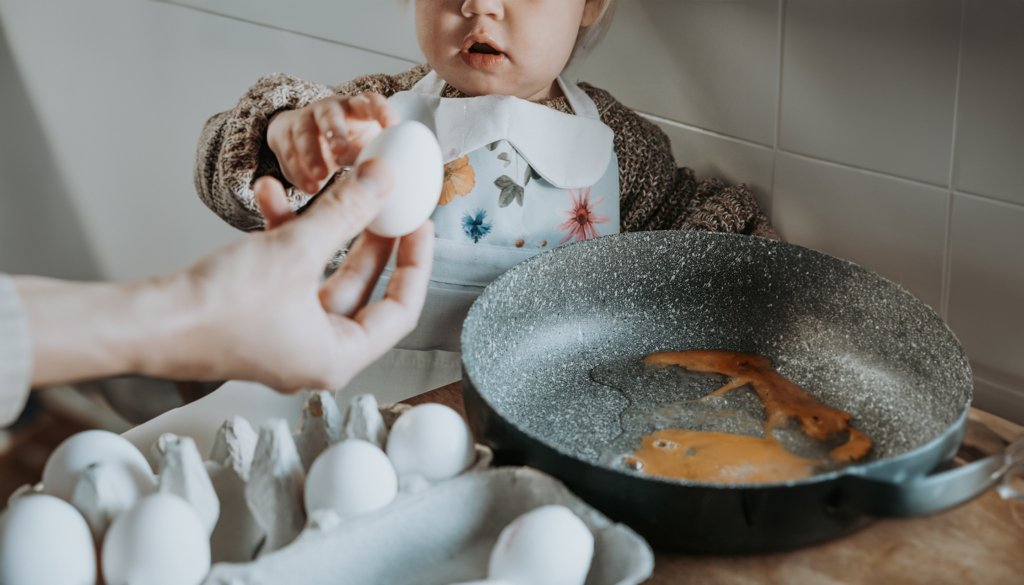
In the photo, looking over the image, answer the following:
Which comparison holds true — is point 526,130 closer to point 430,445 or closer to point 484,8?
point 484,8

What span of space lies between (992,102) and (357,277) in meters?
0.51

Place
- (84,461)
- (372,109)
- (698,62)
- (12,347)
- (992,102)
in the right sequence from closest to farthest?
(12,347) → (84,461) → (372,109) → (992,102) → (698,62)

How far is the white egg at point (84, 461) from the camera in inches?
21.6

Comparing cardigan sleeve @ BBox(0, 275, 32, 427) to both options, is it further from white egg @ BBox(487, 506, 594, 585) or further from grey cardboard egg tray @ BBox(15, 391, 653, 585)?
white egg @ BBox(487, 506, 594, 585)

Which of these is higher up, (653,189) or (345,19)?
(345,19)

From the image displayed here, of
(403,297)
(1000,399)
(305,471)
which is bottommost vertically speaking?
(1000,399)

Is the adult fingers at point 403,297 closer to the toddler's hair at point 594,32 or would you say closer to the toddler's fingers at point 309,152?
the toddler's fingers at point 309,152

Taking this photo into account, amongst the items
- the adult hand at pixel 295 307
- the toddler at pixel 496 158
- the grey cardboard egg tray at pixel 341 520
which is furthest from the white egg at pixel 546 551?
the toddler at pixel 496 158

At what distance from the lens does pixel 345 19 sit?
1.33 metres

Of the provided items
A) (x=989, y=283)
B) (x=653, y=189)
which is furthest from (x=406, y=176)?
(x=989, y=283)

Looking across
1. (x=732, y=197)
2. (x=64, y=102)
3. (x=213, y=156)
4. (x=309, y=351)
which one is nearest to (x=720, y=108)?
(x=732, y=197)

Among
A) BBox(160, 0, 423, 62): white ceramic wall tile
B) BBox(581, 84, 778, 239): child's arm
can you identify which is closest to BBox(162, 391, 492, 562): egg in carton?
BBox(581, 84, 778, 239): child's arm

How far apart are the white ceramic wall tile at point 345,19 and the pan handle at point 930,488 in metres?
0.83

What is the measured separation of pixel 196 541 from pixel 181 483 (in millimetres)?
50
